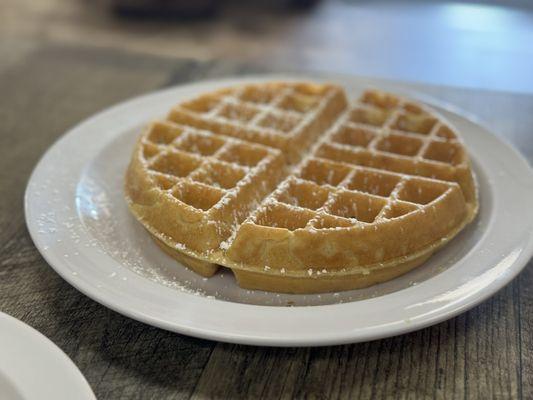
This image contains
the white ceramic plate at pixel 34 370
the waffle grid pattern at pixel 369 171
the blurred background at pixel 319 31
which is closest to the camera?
the white ceramic plate at pixel 34 370

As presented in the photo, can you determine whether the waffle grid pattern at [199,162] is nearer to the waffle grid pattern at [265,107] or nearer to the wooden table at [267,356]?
the waffle grid pattern at [265,107]

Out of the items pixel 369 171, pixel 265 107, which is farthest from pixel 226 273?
pixel 265 107

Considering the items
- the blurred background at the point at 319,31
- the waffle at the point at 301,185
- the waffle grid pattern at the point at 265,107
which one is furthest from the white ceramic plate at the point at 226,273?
the blurred background at the point at 319,31

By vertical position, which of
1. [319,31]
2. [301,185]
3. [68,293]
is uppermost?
[301,185]

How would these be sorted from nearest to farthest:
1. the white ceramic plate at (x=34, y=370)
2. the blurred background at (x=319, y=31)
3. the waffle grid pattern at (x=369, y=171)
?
the white ceramic plate at (x=34, y=370) → the waffle grid pattern at (x=369, y=171) → the blurred background at (x=319, y=31)

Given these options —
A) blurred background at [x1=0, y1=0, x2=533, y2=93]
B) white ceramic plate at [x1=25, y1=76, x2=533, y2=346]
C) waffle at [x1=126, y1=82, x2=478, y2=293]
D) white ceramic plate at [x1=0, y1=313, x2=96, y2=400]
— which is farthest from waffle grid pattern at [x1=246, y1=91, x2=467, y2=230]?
blurred background at [x1=0, y1=0, x2=533, y2=93]

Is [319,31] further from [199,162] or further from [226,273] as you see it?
[226,273]

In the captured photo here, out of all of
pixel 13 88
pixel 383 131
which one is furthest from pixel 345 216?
pixel 13 88
